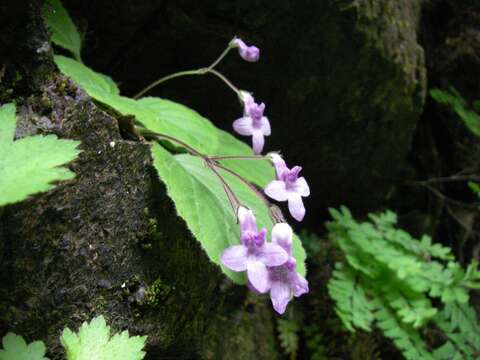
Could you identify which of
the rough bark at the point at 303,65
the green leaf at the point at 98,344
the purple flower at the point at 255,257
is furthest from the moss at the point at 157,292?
the rough bark at the point at 303,65

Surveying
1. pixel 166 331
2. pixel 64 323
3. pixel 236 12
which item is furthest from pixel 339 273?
pixel 64 323

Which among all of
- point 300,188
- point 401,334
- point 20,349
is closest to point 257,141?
point 300,188

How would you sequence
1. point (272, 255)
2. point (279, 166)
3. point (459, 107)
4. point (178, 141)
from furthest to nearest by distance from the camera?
point (459, 107) → point (178, 141) → point (279, 166) → point (272, 255)

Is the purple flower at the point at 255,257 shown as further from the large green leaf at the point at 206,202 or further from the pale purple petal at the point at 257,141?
the pale purple petal at the point at 257,141

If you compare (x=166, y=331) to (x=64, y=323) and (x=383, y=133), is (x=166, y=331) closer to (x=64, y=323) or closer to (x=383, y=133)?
(x=64, y=323)

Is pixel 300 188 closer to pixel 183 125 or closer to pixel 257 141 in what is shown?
pixel 257 141
